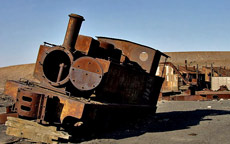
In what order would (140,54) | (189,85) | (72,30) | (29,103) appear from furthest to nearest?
(189,85) → (140,54) → (72,30) → (29,103)

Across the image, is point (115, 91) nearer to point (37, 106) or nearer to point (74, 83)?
point (74, 83)

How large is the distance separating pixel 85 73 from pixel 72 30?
147 centimetres

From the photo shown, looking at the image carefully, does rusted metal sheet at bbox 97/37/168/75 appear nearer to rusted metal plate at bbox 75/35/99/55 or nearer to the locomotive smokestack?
rusted metal plate at bbox 75/35/99/55

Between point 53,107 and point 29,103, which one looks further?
point 53,107

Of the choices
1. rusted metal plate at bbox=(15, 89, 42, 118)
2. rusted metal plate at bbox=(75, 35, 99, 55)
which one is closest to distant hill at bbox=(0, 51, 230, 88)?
rusted metal plate at bbox=(75, 35, 99, 55)

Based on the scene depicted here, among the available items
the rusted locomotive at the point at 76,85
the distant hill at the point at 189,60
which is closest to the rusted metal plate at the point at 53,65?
the rusted locomotive at the point at 76,85

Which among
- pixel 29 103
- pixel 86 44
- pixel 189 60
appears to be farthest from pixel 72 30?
pixel 189 60

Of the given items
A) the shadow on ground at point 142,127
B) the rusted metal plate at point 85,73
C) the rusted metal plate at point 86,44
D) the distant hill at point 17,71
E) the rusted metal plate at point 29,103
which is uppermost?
the rusted metal plate at point 86,44

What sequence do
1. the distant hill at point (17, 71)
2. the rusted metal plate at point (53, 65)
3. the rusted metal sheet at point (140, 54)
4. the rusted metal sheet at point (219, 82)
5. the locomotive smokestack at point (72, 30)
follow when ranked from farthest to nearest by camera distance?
1. the distant hill at point (17, 71)
2. the rusted metal sheet at point (219, 82)
3. the rusted metal sheet at point (140, 54)
4. the locomotive smokestack at point (72, 30)
5. the rusted metal plate at point (53, 65)

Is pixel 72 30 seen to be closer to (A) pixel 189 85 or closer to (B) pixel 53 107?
(B) pixel 53 107

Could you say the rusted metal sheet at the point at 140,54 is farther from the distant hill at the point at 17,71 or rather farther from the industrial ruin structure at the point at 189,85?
the distant hill at the point at 17,71

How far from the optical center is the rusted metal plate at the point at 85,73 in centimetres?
748

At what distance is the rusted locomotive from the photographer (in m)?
6.96

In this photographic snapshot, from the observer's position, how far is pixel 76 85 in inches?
297
